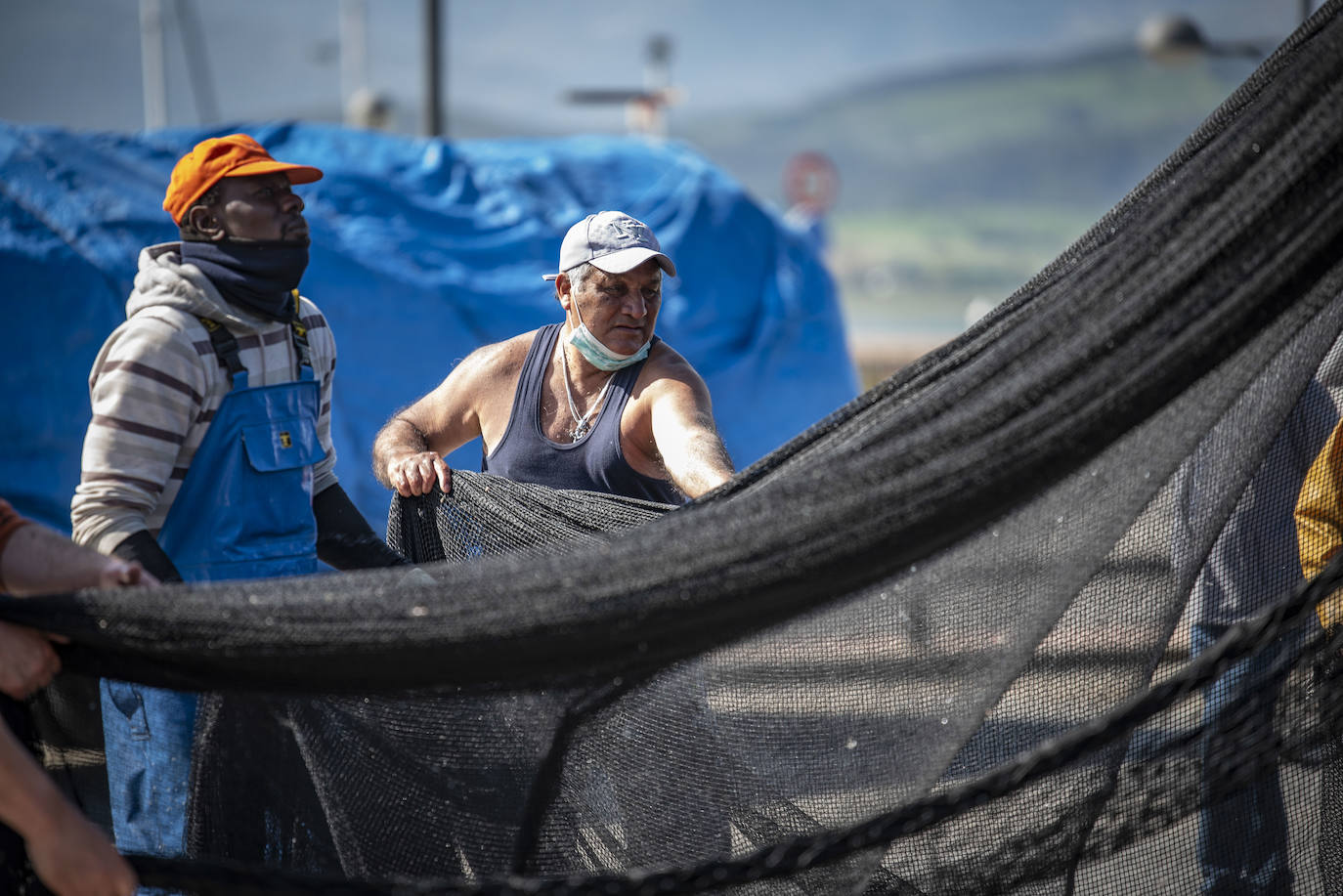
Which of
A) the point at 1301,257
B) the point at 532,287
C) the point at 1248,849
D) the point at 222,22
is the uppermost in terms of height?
the point at 222,22

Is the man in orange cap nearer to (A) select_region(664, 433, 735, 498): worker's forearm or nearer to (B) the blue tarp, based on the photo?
(A) select_region(664, 433, 735, 498): worker's forearm

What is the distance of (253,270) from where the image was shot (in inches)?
102

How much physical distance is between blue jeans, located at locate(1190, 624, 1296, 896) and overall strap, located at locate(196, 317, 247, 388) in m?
1.93

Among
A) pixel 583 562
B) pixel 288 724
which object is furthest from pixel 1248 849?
pixel 288 724

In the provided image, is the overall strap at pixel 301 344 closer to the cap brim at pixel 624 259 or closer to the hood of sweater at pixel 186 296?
the hood of sweater at pixel 186 296

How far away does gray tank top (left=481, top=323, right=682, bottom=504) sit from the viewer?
288cm

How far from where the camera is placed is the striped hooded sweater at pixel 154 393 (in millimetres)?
2344

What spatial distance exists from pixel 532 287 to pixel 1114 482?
5.39m

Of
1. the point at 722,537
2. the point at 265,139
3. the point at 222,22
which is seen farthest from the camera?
the point at 222,22

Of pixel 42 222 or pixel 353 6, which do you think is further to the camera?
pixel 353 6

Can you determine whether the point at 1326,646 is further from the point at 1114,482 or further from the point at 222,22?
the point at 222,22

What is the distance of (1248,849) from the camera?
69.6 inches

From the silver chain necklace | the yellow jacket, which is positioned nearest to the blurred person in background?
the silver chain necklace

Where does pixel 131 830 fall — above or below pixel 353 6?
below
